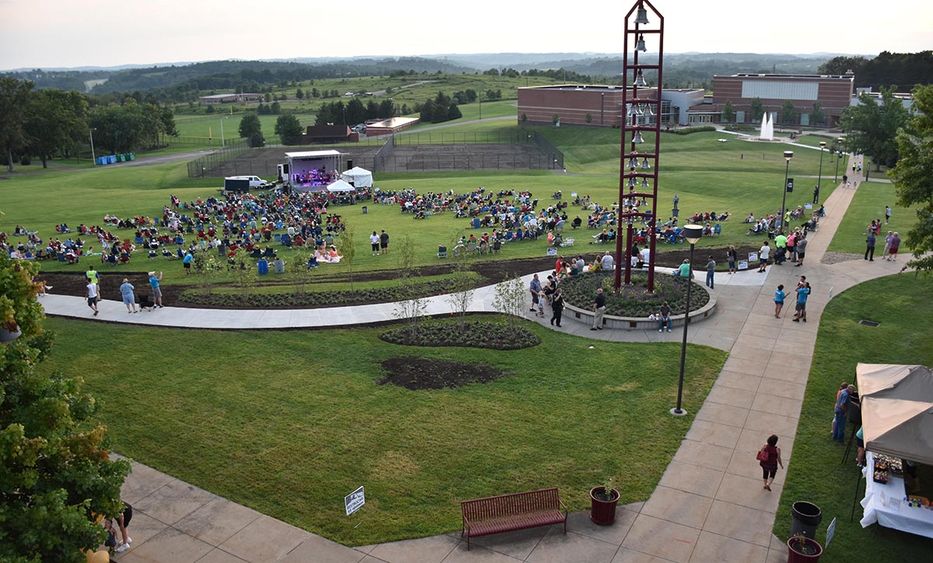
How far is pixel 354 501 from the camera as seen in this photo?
12.3 metres

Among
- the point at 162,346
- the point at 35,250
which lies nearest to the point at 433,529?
the point at 162,346

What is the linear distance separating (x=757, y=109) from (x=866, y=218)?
77.3 m

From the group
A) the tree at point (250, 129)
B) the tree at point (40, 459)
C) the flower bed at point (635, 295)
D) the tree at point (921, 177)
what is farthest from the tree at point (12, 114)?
the tree at point (921, 177)

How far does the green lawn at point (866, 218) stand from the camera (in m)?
33.2

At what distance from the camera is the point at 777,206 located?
1741 inches

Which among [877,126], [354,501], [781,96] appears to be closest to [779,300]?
[354,501]

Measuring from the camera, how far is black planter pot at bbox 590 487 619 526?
1227 centimetres

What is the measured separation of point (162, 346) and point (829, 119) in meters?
112

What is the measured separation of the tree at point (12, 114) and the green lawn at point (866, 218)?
8029 centimetres

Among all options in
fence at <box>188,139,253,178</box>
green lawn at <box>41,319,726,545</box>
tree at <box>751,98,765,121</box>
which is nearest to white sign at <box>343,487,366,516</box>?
green lawn at <box>41,319,726,545</box>

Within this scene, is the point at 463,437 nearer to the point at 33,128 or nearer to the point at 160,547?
the point at 160,547

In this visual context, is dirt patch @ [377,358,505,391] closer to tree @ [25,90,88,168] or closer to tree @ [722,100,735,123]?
tree @ [25,90,88,168]

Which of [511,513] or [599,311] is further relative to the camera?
[599,311]

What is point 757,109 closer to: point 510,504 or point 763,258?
point 763,258
